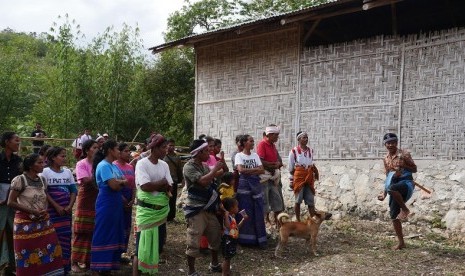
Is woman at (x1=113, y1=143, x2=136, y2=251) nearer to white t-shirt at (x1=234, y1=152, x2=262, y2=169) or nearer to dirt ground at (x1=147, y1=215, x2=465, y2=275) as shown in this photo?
dirt ground at (x1=147, y1=215, x2=465, y2=275)

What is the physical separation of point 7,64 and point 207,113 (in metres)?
15.0

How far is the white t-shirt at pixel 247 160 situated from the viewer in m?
7.27

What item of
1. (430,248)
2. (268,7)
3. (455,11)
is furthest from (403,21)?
(268,7)

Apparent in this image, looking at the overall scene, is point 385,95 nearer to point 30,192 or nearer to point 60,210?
point 60,210

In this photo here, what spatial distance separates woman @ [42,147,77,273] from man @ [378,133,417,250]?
430 cm

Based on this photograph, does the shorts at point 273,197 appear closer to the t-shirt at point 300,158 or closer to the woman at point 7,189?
the t-shirt at point 300,158

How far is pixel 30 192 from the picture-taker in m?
5.12

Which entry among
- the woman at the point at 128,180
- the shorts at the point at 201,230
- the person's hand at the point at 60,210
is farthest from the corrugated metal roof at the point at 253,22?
the person's hand at the point at 60,210

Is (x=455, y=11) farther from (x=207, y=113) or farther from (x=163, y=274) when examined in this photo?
(x=163, y=274)

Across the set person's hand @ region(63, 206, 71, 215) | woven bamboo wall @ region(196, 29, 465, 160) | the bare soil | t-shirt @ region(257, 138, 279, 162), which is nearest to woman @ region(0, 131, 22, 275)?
person's hand @ region(63, 206, 71, 215)

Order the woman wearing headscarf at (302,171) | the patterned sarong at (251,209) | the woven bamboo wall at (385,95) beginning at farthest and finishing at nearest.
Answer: the woven bamboo wall at (385,95)
the woman wearing headscarf at (302,171)
the patterned sarong at (251,209)

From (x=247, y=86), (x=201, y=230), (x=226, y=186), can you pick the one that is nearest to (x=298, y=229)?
(x=226, y=186)

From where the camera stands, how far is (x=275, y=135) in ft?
26.0

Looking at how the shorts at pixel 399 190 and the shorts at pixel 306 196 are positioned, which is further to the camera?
the shorts at pixel 306 196
